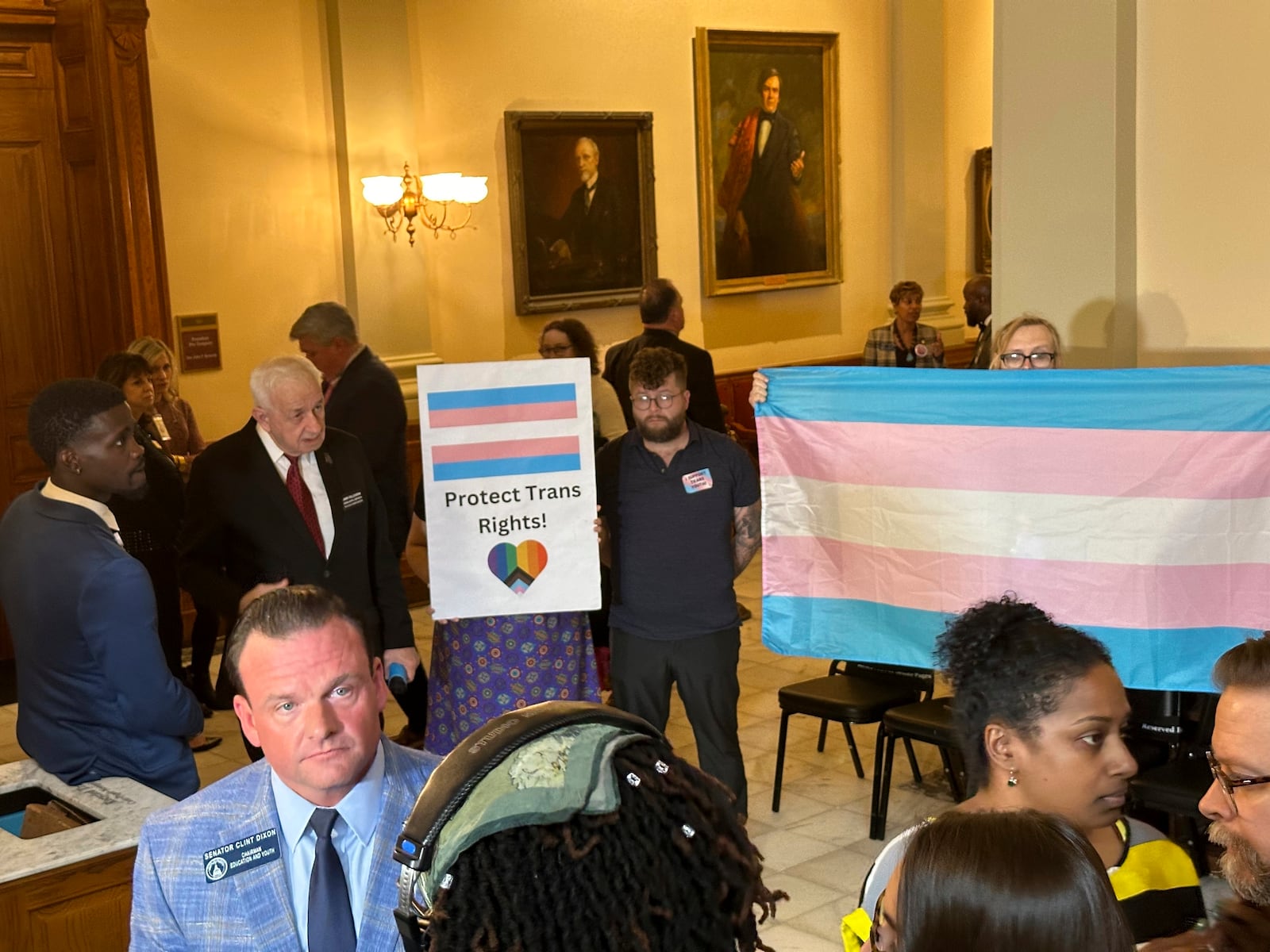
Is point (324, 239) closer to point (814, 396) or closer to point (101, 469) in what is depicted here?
point (814, 396)

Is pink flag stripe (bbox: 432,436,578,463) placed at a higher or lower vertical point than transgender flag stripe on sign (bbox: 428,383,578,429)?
lower

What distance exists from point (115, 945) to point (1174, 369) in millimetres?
3417

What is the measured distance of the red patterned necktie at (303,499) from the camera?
4848 mm

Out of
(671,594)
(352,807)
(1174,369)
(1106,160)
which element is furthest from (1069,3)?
(352,807)

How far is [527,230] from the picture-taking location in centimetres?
1036

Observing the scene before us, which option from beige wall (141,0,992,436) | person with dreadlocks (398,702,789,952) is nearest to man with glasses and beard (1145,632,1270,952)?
person with dreadlocks (398,702,789,952)

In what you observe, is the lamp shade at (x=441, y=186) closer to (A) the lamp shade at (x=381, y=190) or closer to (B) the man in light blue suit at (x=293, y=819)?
(A) the lamp shade at (x=381, y=190)

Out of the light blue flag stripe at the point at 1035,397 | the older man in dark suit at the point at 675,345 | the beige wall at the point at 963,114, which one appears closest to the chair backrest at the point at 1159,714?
the light blue flag stripe at the point at 1035,397

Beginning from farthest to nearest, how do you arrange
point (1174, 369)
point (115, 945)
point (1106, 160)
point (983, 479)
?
1. point (1106, 160)
2. point (983, 479)
3. point (1174, 369)
4. point (115, 945)

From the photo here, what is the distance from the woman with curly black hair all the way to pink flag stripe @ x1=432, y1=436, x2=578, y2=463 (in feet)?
9.18

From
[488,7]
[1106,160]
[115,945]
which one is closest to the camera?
[115,945]

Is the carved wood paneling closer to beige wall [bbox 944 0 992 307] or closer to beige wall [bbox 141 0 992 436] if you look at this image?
beige wall [bbox 141 0 992 436]

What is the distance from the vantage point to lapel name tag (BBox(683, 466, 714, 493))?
5.24 meters

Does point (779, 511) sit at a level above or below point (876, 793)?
above
